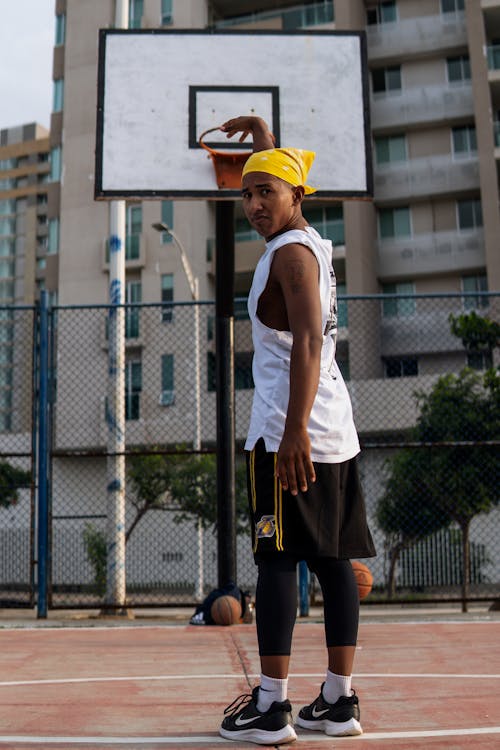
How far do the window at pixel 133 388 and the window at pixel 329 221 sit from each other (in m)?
8.30

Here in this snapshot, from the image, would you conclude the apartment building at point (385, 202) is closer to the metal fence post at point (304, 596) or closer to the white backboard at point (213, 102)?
the metal fence post at point (304, 596)

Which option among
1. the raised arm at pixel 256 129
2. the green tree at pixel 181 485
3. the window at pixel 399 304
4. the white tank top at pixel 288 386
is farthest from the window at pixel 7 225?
the white tank top at pixel 288 386

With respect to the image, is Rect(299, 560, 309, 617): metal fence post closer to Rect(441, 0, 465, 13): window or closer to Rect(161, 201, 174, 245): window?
Rect(161, 201, 174, 245): window

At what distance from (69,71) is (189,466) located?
22.3m

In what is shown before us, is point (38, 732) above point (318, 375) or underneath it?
underneath

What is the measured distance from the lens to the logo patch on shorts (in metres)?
2.65

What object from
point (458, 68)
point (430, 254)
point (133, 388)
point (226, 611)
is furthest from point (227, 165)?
point (458, 68)

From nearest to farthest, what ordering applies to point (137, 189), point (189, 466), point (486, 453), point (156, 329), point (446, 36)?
point (137, 189) → point (486, 453) → point (189, 466) → point (156, 329) → point (446, 36)

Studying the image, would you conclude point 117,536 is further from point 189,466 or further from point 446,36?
point 446,36

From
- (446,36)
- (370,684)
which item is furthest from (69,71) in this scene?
(370,684)

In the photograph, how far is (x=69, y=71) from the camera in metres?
35.2

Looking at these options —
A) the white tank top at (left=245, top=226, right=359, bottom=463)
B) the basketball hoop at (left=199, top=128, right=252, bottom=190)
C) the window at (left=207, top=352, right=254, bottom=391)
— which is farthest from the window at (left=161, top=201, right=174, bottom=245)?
the white tank top at (left=245, top=226, right=359, bottom=463)

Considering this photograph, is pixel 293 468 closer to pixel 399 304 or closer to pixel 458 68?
pixel 399 304

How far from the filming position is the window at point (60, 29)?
120 ft
